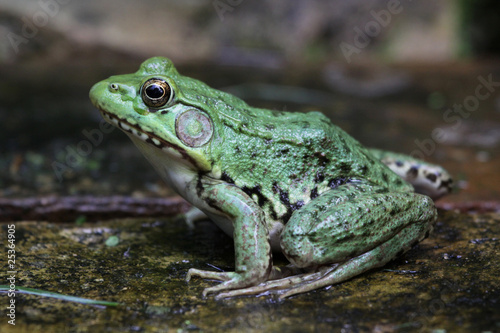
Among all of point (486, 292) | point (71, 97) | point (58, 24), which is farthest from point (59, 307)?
point (58, 24)

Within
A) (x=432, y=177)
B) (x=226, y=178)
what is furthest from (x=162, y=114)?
(x=432, y=177)

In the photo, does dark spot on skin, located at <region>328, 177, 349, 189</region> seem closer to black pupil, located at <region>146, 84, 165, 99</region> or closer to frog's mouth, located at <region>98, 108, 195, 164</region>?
frog's mouth, located at <region>98, 108, 195, 164</region>

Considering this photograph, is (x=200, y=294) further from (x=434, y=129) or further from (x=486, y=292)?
(x=434, y=129)

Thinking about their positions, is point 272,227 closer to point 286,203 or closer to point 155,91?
point 286,203

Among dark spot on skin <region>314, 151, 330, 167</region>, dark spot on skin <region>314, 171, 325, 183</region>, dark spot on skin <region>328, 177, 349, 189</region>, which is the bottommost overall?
dark spot on skin <region>328, 177, 349, 189</region>

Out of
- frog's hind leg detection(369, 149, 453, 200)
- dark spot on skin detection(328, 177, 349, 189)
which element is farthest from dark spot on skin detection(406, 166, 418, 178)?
dark spot on skin detection(328, 177, 349, 189)

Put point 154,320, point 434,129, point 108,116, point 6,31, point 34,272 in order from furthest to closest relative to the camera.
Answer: point 6,31
point 434,129
point 108,116
point 34,272
point 154,320
